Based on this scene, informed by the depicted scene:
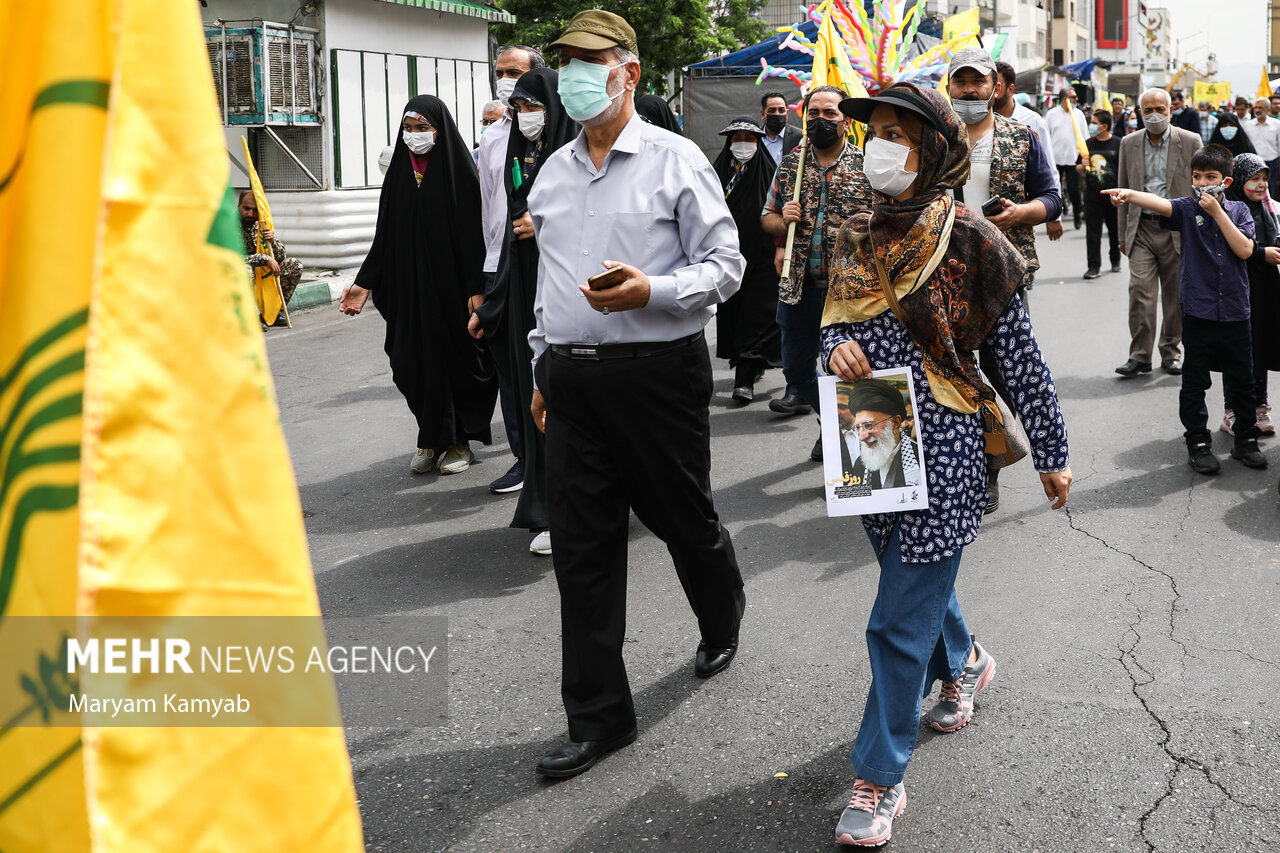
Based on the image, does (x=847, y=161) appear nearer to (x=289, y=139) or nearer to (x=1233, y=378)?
(x=1233, y=378)

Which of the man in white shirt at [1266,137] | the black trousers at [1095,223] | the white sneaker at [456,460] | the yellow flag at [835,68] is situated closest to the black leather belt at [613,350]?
the yellow flag at [835,68]

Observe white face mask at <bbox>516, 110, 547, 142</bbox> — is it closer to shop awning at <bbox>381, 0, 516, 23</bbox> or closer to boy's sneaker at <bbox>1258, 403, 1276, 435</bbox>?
boy's sneaker at <bbox>1258, 403, 1276, 435</bbox>

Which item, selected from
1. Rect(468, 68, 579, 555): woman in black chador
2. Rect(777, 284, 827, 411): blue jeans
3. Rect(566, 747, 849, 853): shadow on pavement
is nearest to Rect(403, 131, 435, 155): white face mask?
Rect(468, 68, 579, 555): woman in black chador

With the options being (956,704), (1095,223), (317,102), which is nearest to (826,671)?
(956,704)

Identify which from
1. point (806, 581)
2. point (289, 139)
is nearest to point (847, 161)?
point (806, 581)

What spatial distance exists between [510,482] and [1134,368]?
4.67m

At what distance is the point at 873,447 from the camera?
10.0ft

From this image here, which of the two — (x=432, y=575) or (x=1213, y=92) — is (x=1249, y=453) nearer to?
(x=432, y=575)

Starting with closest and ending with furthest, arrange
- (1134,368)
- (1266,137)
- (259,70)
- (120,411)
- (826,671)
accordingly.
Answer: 1. (120,411)
2. (826,671)
3. (1134,368)
4. (259,70)
5. (1266,137)

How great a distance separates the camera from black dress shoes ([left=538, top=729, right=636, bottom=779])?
3.45 metres

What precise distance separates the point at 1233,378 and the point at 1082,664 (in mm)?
3042

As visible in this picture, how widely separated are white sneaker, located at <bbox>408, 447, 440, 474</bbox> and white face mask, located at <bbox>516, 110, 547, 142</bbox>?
2286mm

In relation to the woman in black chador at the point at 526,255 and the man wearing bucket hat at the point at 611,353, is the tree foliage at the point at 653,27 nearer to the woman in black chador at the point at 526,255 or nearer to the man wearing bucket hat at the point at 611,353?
the woman in black chador at the point at 526,255

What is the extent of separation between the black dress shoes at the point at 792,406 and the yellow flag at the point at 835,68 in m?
1.93
